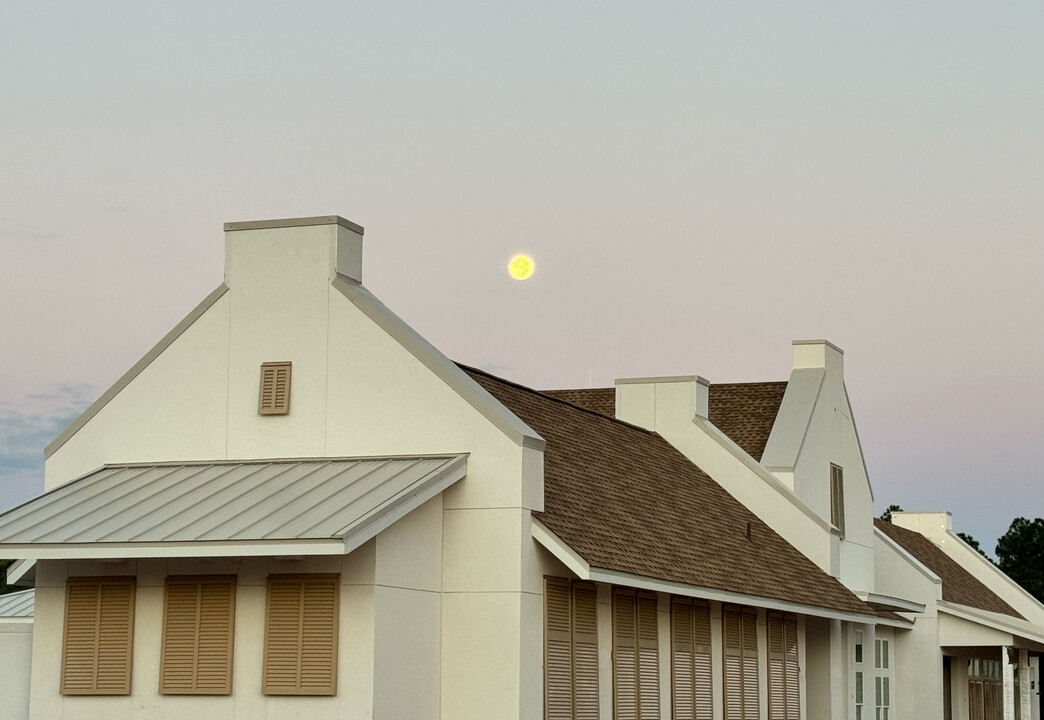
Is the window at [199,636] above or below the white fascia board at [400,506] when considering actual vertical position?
below

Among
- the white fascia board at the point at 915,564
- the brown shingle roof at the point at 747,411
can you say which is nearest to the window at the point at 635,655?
the brown shingle roof at the point at 747,411

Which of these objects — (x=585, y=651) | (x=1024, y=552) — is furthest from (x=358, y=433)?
(x=1024, y=552)

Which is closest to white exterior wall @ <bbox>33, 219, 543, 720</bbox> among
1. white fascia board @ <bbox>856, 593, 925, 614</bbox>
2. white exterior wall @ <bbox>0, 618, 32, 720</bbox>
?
white exterior wall @ <bbox>0, 618, 32, 720</bbox>

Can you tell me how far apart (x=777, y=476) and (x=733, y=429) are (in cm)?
323

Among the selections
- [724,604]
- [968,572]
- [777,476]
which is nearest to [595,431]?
[724,604]

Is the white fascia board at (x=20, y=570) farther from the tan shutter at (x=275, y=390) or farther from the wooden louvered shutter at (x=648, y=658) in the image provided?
the wooden louvered shutter at (x=648, y=658)

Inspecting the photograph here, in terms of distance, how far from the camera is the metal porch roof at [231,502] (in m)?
20.3

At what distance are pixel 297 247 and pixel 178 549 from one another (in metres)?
5.67

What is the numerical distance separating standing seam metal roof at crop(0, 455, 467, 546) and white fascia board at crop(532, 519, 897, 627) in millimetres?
1473

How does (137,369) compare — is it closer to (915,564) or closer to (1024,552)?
(915,564)

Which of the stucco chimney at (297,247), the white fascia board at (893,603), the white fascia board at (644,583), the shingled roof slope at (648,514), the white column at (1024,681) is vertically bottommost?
the white column at (1024,681)

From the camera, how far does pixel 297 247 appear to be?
953 inches

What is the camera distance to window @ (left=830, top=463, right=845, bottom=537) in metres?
39.1

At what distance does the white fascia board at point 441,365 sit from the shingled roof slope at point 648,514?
1.20 m
